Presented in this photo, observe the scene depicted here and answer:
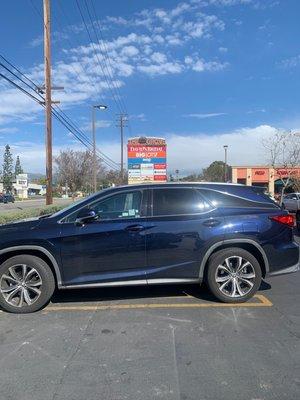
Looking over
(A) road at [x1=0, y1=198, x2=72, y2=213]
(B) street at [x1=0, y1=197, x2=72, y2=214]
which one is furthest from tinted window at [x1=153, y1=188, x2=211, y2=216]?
(A) road at [x1=0, y1=198, x2=72, y2=213]

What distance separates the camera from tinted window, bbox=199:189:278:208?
261 inches

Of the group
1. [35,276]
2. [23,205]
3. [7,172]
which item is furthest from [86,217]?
[7,172]

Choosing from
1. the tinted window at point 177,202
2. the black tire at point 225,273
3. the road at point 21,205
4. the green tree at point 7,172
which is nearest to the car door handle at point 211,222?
the tinted window at point 177,202

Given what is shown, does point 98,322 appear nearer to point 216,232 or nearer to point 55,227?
point 55,227

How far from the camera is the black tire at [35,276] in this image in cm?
616

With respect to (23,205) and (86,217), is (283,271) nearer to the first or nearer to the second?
(86,217)

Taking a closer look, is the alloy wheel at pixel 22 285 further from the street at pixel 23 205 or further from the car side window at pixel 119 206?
the street at pixel 23 205

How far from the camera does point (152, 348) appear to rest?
4820 mm

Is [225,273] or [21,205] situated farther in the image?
[21,205]

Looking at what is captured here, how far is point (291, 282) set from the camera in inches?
315

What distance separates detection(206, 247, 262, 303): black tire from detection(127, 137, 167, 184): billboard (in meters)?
21.6

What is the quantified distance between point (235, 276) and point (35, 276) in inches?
108

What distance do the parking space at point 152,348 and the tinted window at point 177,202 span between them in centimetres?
130

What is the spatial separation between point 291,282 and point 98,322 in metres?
3.84
